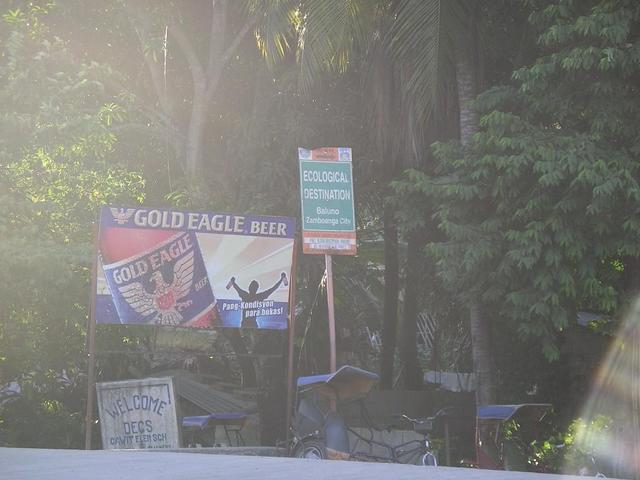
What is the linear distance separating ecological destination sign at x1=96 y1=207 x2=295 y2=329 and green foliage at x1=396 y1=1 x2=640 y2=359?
213 cm

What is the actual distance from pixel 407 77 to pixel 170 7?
466 centimetres

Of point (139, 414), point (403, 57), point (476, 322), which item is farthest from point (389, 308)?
point (139, 414)

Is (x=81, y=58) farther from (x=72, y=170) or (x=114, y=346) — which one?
(x=114, y=346)

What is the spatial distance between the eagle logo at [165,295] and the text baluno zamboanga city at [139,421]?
979 mm

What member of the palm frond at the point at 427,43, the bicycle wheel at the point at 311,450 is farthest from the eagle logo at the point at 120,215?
the palm frond at the point at 427,43

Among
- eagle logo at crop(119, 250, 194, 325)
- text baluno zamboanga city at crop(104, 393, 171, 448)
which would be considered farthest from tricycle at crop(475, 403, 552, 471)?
eagle logo at crop(119, 250, 194, 325)

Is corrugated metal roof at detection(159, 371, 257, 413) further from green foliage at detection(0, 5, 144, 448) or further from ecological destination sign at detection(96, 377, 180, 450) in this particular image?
ecological destination sign at detection(96, 377, 180, 450)

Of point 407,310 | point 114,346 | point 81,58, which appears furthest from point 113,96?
point 407,310

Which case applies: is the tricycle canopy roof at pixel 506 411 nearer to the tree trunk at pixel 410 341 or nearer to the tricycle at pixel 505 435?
the tricycle at pixel 505 435

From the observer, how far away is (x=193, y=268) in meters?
12.8

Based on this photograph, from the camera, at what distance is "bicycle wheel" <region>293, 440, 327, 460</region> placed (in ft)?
35.7

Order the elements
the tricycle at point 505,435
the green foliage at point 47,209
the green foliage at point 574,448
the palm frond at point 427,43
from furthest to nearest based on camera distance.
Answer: the green foliage at point 47,209, the palm frond at point 427,43, the tricycle at point 505,435, the green foliage at point 574,448

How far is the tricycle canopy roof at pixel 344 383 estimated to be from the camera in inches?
440

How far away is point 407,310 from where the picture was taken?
20547 mm
